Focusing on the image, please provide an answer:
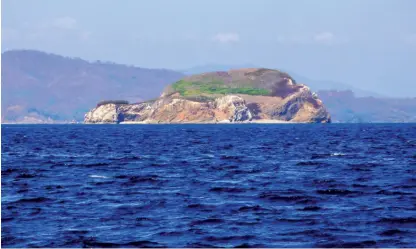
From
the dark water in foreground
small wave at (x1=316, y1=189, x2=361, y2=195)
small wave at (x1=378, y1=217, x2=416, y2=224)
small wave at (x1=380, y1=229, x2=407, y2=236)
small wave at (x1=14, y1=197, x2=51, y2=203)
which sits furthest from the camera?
small wave at (x1=316, y1=189, x2=361, y2=195)

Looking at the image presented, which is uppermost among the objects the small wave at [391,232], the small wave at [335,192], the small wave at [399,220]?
the small wave at [399,220]

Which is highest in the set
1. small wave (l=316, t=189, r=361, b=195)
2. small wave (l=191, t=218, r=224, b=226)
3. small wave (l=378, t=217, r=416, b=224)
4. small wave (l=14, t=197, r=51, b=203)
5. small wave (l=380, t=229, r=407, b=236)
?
small wave (l=378, t=217, r=416, b=224)

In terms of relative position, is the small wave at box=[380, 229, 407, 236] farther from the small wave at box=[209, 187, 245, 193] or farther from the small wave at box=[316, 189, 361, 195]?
the small wave at box=[209, 187, 245, 193]

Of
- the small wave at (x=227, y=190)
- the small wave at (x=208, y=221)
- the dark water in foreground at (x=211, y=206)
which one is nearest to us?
the dark water in foreground at (x=211, y=206)

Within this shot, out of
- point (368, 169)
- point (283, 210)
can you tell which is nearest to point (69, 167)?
point (368, 169)

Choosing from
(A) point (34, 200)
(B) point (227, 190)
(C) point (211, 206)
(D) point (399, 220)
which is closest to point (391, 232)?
(D) point (399, 220)

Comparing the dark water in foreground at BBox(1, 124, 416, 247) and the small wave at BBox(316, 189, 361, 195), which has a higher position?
the small wave at BBox(316, 189, 361, 195)

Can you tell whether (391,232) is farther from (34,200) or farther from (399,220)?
(34,200)

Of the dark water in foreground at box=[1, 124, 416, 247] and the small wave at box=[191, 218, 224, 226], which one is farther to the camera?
the small wave at box=[191, 218, 224, 226]

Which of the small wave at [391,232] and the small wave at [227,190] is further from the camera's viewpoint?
the small wave at [227,190]

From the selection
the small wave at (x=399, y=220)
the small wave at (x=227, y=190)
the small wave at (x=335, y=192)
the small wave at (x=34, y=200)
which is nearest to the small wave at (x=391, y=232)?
A: the small wave at (x=399, y=220)

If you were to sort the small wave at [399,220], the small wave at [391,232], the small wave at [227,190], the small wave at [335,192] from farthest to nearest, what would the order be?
the small wave at [227,190] → the small wave at [335,192] → the small wave at [399,220] → the small wave at [391,232]

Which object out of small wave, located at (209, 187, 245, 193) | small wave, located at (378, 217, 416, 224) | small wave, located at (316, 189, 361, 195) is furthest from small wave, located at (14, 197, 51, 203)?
small wave, located at (378, 217, 416, 224)

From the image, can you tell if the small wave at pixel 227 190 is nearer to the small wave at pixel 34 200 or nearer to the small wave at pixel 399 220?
the small wave at pixel 34 200
